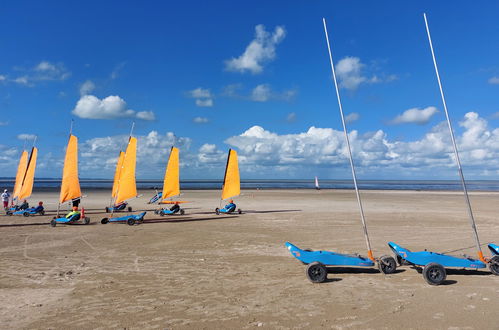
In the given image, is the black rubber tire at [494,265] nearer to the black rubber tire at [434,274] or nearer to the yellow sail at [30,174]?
the black rubber tire at [434,274]

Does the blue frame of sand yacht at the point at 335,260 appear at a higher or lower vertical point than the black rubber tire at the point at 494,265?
higher

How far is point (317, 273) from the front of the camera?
7855 mm

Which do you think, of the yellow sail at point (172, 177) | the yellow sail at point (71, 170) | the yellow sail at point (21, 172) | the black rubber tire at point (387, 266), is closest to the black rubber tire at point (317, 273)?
the black rubber tire at point (387, 266)

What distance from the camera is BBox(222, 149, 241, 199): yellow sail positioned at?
79.4 feet

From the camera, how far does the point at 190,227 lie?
1702 centimetres

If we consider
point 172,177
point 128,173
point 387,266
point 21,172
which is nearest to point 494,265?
point 387,266

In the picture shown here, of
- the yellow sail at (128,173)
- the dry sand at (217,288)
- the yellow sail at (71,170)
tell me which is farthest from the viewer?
the yellow sail at (128,173)

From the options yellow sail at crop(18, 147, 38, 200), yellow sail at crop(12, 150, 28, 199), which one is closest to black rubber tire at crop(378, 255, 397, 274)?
yellow sail at crop(18, 147, 38, 200)

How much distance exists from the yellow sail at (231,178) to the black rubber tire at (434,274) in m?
17.6

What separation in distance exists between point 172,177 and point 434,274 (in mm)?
18887

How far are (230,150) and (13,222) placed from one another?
14.3m

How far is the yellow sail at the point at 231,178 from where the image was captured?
2420cm

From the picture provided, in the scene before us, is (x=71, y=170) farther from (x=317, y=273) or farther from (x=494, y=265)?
(x=494, y=265)

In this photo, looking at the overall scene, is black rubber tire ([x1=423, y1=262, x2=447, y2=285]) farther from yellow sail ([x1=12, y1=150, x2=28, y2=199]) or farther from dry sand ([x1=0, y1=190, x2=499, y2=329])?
yellow sail ([x1=12, y1=150, x2=28, y2=199])
